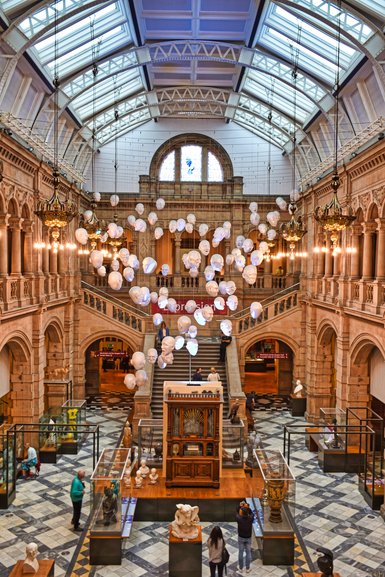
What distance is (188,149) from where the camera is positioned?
1123 inches

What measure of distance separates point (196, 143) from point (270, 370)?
1494 cm

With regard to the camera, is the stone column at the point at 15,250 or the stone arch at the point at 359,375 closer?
the stone column at the point at 15,250

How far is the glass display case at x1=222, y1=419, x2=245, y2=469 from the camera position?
16.5 metres

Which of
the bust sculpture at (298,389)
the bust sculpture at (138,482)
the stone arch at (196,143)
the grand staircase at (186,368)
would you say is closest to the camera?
the bust sculpture at (138,482)

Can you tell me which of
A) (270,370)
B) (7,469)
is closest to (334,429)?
(7,469)

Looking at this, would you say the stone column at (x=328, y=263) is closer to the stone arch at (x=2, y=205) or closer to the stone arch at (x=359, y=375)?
the stone arch at (x=359, y=375)

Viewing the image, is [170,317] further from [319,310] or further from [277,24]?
[277,24]

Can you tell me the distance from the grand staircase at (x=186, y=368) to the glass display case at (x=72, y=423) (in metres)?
2.91

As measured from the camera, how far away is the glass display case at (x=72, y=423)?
18391 mm

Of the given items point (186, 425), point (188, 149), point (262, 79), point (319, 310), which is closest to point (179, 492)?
point (186, 425)

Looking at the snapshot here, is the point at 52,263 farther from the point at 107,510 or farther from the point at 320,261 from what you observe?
the point at 107,510

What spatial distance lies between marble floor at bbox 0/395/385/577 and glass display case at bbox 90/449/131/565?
12.2 inches

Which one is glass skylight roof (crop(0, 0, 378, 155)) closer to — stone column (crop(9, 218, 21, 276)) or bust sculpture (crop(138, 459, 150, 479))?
stone column (crop(9, 218, 21, 276))

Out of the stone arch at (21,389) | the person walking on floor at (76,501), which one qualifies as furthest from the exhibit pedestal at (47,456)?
the person walking on floor at (76,501)
